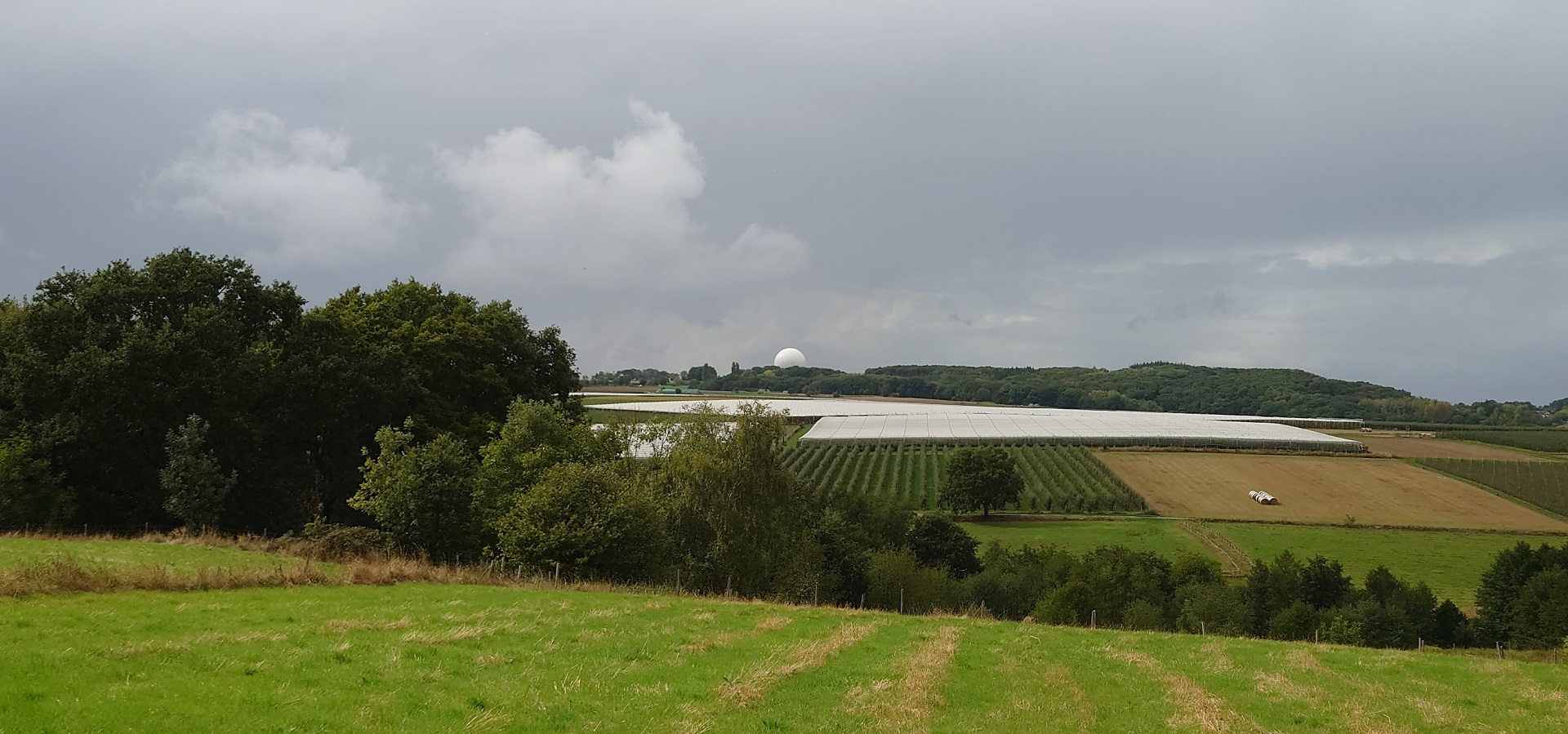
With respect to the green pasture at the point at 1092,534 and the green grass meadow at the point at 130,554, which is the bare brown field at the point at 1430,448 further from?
the green grass meadow at the point at 130,554

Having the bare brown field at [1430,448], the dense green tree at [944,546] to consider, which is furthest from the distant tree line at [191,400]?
the bare brown field at [1430,448]

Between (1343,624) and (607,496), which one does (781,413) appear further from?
(1343,624)

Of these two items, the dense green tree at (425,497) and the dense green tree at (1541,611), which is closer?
the dense green tree at (425,497)

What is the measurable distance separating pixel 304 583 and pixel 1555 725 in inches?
1042

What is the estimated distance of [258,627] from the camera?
15.4m

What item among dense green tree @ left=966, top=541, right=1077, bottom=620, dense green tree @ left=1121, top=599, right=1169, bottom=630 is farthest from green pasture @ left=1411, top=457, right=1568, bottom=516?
dense green tree @ left=966, top=541, right=1077, bottom=620

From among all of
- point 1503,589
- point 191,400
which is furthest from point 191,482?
point 1503,589

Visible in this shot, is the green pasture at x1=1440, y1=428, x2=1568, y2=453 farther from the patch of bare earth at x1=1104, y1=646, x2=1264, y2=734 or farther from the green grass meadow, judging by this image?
the green grass meadow

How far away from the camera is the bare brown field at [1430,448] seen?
117750 mm

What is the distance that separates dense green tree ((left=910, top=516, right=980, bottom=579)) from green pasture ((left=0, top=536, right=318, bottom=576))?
54.7 m

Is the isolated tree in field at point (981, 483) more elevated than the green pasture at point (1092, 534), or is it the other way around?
the isolated tree in field at point (981, 483)

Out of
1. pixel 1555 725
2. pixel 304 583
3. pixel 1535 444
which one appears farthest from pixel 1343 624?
pixel 1535 444

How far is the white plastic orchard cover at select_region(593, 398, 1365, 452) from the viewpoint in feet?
424

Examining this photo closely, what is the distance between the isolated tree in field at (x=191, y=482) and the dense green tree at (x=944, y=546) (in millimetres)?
51839
